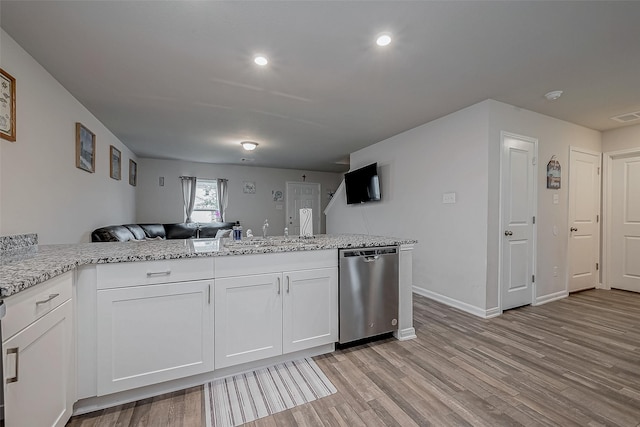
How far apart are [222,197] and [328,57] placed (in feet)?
17.8

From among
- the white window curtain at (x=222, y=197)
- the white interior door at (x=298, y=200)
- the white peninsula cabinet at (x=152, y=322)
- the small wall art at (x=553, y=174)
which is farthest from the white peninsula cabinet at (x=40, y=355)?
the white interior door at (x=298, y=200)

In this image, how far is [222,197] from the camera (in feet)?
22.5

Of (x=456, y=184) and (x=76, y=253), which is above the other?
(x=456, y=184)

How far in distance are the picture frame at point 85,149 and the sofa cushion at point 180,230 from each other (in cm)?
283

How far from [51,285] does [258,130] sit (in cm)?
324

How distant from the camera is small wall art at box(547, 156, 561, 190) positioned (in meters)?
3.49

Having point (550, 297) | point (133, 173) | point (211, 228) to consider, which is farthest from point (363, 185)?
point (133, 173)

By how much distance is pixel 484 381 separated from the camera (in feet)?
6.07

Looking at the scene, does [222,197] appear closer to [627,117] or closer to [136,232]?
[136,232]

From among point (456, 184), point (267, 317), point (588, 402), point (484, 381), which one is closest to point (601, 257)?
point (456, 184)

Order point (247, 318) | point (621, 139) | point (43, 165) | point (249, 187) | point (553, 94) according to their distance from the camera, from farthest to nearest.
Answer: point (249, 187)
point (621, 139)
point (553, 94)
point (43, 165)
point (247, 318)

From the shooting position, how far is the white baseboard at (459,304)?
118 inches

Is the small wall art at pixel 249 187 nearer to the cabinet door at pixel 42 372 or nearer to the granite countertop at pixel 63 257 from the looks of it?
the granite countertop at pixel 63 257

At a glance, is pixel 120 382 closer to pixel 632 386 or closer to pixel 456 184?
pixel 632 386
